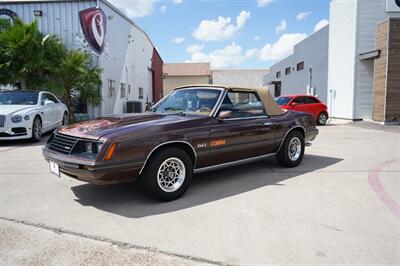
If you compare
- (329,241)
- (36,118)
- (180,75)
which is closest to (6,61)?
(36,118)

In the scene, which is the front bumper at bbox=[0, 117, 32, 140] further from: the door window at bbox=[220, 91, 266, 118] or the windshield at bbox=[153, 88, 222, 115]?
the door window at bbox=[220, 91, 266, 118]

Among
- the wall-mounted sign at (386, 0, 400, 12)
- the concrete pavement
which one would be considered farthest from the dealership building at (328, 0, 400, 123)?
the concrete pavement

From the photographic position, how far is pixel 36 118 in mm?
9453

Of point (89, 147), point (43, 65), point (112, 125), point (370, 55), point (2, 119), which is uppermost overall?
point (370, 55)

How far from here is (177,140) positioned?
4.29 meters

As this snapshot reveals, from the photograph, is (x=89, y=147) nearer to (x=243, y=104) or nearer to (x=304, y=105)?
(x=243, y=104)

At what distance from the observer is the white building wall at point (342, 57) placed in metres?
17.1

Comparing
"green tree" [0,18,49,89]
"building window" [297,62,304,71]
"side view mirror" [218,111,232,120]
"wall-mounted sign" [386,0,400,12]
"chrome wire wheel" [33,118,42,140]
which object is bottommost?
"chrome wire wheel" [33,118,42,140]

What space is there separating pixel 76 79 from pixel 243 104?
10.4 meters

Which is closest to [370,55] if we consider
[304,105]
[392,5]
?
[392,5]

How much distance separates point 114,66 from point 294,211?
54.4 ft

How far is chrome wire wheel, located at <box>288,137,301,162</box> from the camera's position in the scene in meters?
6.28

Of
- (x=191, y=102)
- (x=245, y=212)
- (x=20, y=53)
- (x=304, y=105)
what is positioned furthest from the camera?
(x=304, y=105)

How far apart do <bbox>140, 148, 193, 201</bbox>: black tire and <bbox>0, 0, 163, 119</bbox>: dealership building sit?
1287 centimetres
